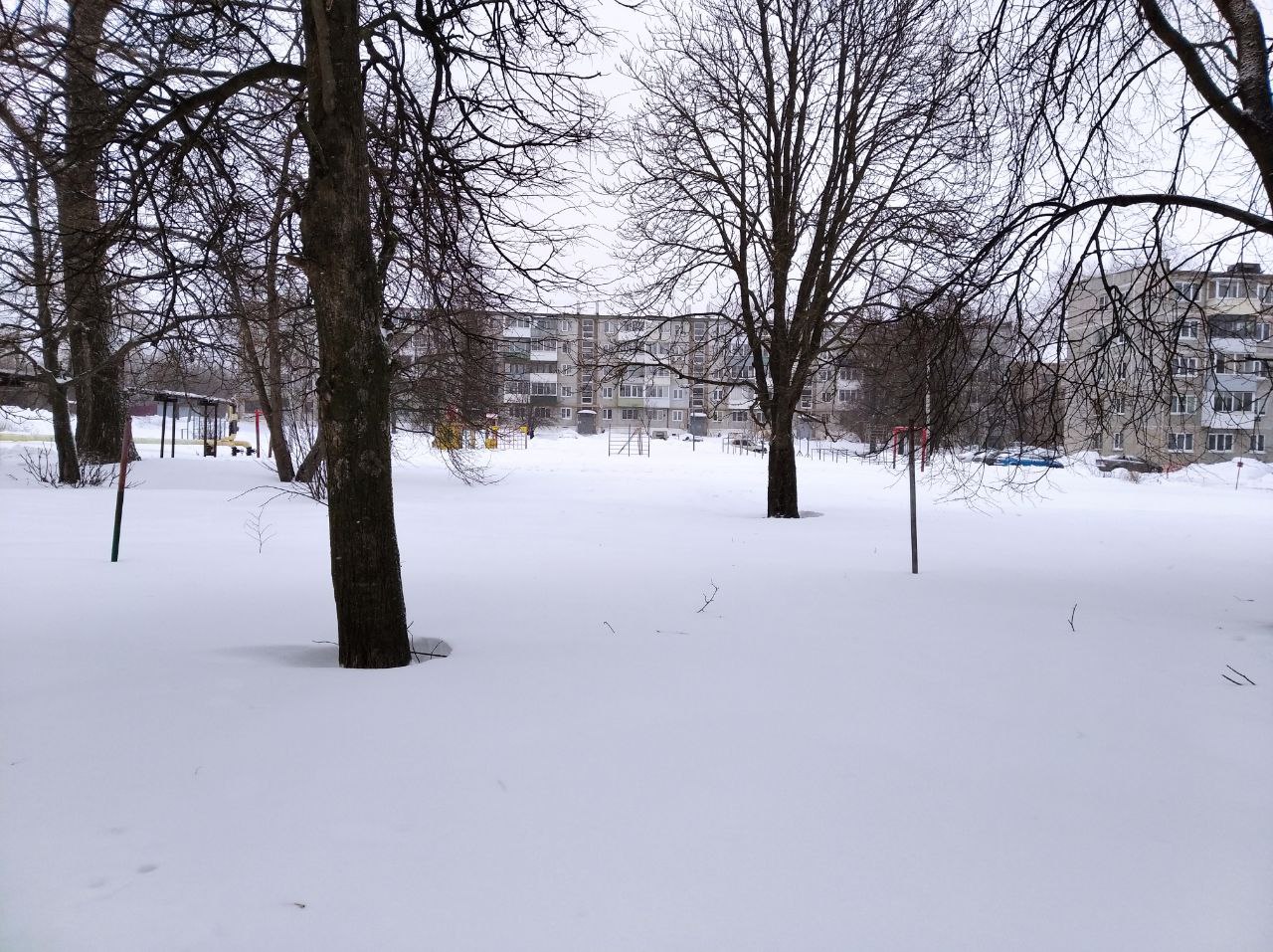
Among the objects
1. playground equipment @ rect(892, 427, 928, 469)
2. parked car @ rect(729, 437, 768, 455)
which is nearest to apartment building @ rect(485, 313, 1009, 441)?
playground equipment @ rect(892, 427, 928, 469)

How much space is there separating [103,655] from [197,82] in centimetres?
433

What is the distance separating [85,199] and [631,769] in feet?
20.3

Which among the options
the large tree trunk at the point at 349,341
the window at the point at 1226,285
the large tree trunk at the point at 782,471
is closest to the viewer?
the large tree trunk at the point at 349,341

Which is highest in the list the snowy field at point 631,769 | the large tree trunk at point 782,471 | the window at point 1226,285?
the window at point 1226,285

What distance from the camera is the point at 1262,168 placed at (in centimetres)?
544

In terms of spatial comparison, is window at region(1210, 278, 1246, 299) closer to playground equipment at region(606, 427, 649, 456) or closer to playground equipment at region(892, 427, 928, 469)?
playground equipment at region(892, 427, 928, 469)

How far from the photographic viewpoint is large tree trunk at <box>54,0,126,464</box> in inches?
189

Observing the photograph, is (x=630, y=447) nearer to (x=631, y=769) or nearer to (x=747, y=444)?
(x=747, y=444)

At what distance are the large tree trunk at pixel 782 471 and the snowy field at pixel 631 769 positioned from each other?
6950mm

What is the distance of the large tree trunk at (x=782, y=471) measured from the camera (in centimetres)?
1410

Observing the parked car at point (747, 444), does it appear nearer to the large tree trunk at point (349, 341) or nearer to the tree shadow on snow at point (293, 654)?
the tree shadow on snow at point (293, 654)

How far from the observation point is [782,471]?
46.5 ft

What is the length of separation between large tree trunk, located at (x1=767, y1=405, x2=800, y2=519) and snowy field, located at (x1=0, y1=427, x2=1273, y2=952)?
6.95 metres

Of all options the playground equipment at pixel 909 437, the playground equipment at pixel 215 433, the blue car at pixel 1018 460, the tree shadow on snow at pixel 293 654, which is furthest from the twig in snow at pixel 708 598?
the playground equipment at pixel 215 433
